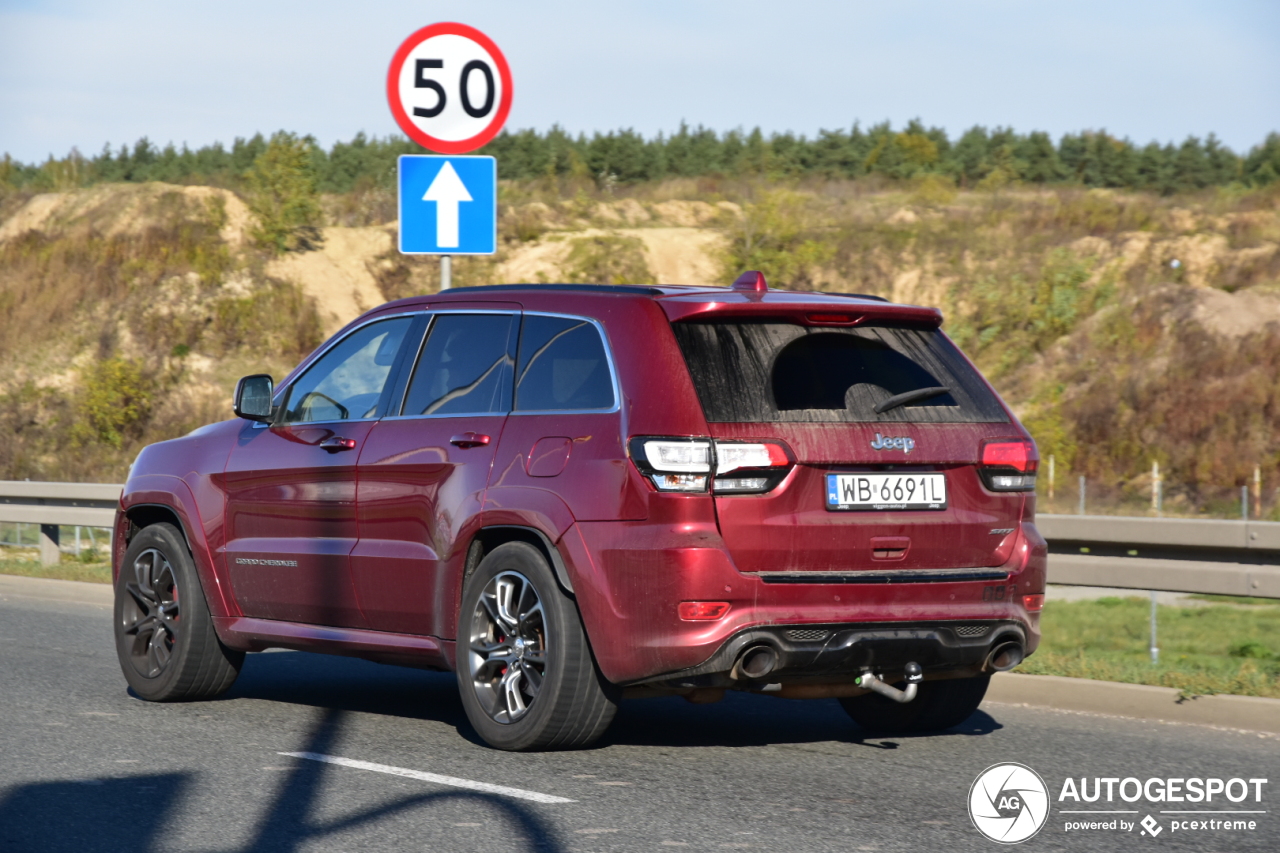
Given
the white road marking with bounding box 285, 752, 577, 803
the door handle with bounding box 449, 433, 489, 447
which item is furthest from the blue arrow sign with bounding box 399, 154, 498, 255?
the white road marking with bounding box 285, 752, 577, 803

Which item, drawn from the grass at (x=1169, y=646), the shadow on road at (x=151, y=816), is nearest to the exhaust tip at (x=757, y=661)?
the shadow on road at (x=151, y=816)

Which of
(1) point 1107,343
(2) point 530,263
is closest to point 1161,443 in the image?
(1) point 1107,343

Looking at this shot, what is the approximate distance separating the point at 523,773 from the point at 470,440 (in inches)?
53.8

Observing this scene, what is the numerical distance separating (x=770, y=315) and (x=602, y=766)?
6.05 ft

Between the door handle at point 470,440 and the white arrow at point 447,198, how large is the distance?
4237mm

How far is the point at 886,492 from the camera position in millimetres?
5816

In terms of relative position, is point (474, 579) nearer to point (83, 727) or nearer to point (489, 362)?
point (489, 362)

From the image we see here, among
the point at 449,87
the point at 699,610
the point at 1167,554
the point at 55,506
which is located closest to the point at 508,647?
the point at 699,610

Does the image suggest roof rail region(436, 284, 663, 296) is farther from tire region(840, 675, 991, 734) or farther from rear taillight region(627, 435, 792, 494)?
tire region(840, 675, 991, 734)

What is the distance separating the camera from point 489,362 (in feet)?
21.6

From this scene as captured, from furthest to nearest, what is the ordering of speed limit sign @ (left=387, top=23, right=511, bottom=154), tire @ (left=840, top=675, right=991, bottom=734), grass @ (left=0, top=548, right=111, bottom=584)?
grass @ (left=0, top=548, right=111, bottom=584)
speed limit sign @ (left=387, top=23, right=511, bottom=154)
tire @ (left=840, top=675, right=991, bottom=734)

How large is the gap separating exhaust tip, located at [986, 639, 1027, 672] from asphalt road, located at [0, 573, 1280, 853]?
416 millimetres

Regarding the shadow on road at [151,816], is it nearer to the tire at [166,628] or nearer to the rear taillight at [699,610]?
the rear taillight at [699,610]

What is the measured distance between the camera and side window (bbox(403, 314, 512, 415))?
651 centimetres
